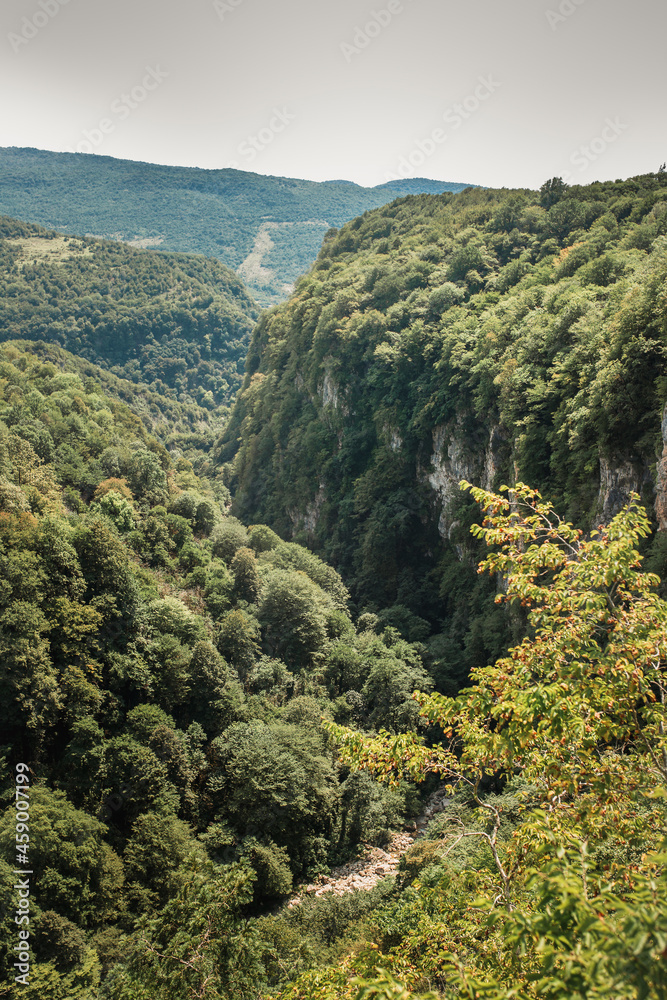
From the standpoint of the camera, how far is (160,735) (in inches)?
1030

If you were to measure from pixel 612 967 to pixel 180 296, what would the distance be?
565 ft

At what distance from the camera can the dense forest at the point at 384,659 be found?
6.86m

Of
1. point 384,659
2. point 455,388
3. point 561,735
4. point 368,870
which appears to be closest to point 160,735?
point 368,870

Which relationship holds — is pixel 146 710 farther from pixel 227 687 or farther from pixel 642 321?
pixel 642 321

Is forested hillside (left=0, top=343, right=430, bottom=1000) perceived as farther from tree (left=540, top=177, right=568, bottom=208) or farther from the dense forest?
tree (left=540, top=177, right=568, bottom=208)

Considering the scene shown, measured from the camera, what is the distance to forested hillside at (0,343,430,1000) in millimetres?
17922

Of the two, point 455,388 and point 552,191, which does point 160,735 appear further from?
point 552,191

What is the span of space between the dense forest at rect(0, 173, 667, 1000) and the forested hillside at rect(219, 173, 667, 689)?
0.89 ft

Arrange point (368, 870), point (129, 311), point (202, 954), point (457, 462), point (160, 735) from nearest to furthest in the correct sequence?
point (202, 954) → point (160, 735) → point (368, 870) → point (457, 462) → point (129, 311)

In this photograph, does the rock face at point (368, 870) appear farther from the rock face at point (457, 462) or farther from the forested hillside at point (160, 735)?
the rock face at point (457, 462)

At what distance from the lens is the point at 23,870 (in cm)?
1931

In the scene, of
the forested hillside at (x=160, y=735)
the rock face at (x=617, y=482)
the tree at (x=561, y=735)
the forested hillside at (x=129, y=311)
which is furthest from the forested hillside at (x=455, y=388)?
the forested hillside at (x=129, y=311)

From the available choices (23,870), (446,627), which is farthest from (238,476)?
(23,870)

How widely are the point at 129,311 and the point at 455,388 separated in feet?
406
